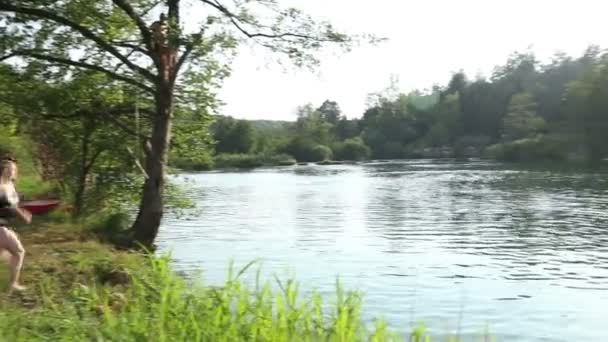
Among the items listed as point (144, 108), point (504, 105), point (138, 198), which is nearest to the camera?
point (144, 108)

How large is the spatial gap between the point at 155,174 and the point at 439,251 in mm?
9996

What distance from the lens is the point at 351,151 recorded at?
13912 cm

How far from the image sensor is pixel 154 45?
16562 mm

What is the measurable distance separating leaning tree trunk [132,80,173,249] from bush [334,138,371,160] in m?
121

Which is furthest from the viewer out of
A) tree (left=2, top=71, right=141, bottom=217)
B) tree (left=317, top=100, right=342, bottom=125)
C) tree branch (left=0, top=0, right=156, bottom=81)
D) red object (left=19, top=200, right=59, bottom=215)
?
tree (left=317, top=100, right=342, bottom=125)

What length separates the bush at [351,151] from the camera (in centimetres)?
13888

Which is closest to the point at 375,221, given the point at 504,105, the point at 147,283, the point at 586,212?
the point at 586,212

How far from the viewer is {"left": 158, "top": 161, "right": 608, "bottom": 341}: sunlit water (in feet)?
48.1

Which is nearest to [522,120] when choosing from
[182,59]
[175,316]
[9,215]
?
[182,59]

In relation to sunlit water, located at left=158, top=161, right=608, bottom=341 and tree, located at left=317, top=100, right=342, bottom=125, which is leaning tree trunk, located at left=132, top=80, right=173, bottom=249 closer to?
sunlit water, located at left=158, top=161, right=608, bottom=341

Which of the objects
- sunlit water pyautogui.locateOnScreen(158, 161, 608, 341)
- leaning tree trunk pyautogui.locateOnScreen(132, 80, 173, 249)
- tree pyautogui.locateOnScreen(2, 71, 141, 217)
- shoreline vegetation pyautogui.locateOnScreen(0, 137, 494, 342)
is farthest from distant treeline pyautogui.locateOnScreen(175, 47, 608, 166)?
shoreline vegetation pyautogui.locateOnScreen(0, 137, 494, 342)

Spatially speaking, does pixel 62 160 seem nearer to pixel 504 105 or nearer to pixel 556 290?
pixel 556 290

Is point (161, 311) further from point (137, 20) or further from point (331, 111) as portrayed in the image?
point (331, 111)

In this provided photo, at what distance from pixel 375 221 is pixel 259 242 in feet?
26.4
